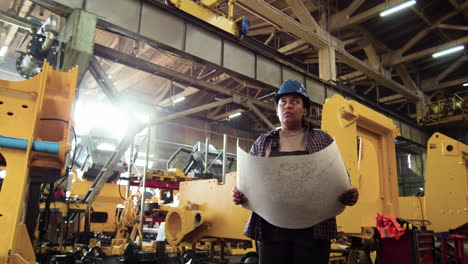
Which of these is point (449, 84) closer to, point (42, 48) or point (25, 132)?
point (42, 48)

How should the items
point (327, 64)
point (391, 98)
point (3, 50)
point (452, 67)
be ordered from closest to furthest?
point (327, 64), point (3, 50), point (452, 67), point (391, 98)

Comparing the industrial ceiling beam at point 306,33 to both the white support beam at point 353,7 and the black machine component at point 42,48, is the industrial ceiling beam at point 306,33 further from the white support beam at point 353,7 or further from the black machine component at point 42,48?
the black machine component at point 42,48

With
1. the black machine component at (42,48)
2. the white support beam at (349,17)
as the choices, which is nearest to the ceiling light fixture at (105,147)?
the black machine component at (42,48)

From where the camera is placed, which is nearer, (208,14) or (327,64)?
(208,14)

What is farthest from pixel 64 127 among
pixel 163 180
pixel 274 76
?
pixel 274 76

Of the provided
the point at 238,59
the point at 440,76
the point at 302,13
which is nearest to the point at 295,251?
the point at 238,59

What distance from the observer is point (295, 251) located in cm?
157

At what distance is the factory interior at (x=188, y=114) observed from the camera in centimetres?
285

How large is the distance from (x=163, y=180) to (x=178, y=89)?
8958 mm

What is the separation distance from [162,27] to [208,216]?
15.2ft

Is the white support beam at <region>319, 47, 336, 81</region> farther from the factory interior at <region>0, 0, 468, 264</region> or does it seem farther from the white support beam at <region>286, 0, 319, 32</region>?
the white support beam at <region>286, 0, 319, 32</region>

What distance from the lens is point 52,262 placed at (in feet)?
13.1

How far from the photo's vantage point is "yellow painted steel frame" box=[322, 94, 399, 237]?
3.91 m

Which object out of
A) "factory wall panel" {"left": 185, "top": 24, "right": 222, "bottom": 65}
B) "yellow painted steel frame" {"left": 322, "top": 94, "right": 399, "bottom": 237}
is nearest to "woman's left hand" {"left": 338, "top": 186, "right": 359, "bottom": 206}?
"yellow painted steel frame" {"left": 322, "top": 94, "right": 399, "bottom": 237}
